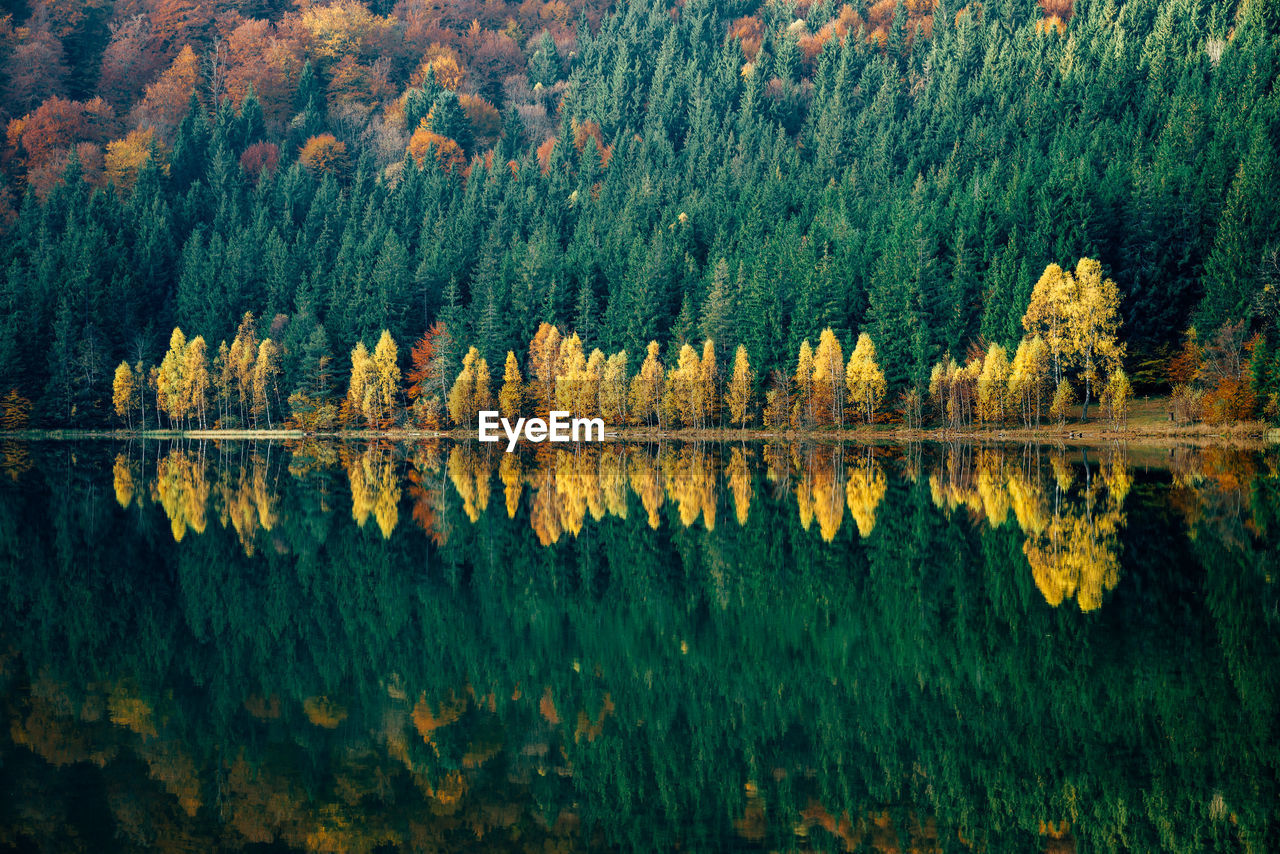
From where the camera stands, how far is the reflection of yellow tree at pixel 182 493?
101 ft

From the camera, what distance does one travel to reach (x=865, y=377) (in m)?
85.6

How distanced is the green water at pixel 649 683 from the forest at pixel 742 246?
182 feet

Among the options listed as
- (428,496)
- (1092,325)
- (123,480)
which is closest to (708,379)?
(1092,325)

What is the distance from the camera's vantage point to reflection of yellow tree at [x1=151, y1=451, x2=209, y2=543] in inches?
1213

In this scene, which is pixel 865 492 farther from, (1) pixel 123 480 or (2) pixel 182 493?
(1) pixel 123 480

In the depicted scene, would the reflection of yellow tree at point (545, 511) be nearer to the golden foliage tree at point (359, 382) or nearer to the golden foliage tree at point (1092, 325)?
the golden foliage tree at point (1092, 325)

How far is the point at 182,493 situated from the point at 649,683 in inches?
1233

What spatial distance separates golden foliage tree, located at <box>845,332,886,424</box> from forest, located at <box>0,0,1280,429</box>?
329 mm

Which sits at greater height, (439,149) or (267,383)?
(439,149)

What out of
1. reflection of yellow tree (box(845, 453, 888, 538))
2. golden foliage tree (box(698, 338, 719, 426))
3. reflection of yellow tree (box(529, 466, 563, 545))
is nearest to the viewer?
reflection of yellow tree (box(529, 466, 563, 545))

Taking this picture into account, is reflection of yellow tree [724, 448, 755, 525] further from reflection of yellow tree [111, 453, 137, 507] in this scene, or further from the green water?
reflection of yellow tree [111, 453, 137, 507]

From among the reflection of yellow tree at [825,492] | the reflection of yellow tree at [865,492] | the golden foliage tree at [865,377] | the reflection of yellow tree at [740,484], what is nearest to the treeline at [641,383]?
the golden foliage tree at [865,377]

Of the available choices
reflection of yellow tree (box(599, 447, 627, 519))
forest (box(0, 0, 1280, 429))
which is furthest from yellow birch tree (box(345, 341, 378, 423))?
reflection of yellow tree (box(599, 447, 627, 519))

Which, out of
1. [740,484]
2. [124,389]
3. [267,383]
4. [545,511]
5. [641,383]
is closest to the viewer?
[545,511]
